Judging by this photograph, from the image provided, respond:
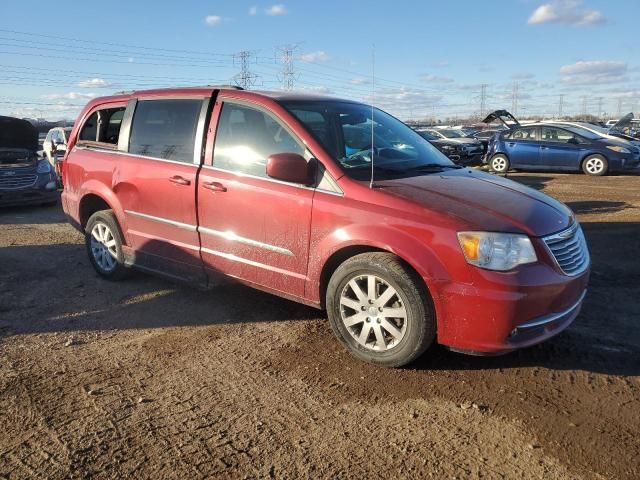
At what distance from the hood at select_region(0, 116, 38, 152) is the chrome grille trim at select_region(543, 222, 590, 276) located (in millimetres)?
11112

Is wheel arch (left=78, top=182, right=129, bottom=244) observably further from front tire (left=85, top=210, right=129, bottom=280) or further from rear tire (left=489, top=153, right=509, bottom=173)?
rear tire (left=489, top=153, right=509, bottom=173)

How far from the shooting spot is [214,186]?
14.1ft

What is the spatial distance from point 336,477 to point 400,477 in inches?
11.8

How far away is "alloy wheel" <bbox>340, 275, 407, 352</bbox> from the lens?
3.46 metres

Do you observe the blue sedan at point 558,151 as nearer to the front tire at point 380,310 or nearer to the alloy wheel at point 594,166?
the alloy wheel at point 594,166

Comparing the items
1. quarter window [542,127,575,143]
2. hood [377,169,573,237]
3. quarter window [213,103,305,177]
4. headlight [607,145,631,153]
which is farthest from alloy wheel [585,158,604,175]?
quarter window [213,103,305,177]

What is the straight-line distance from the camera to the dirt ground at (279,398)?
103 inches

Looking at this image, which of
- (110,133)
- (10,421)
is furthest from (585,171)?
(10,421)

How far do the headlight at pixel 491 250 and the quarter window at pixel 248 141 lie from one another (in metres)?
1.43

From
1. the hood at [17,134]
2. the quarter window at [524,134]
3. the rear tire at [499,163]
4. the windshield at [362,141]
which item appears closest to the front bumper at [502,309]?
the windshield at [362,141]

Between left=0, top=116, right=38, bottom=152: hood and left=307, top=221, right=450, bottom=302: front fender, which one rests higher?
left=0, top=116, right=38, bottom=152: hood

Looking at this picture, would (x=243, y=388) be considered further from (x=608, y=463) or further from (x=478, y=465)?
(x=608, y=463)

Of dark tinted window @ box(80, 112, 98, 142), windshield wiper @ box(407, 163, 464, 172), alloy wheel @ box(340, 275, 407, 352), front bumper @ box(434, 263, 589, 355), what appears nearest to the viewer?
front bumper @ box(434, 263, 589, 355)

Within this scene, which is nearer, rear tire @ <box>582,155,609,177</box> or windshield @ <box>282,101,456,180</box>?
windshield @ <box>282,101,456,180</box>
